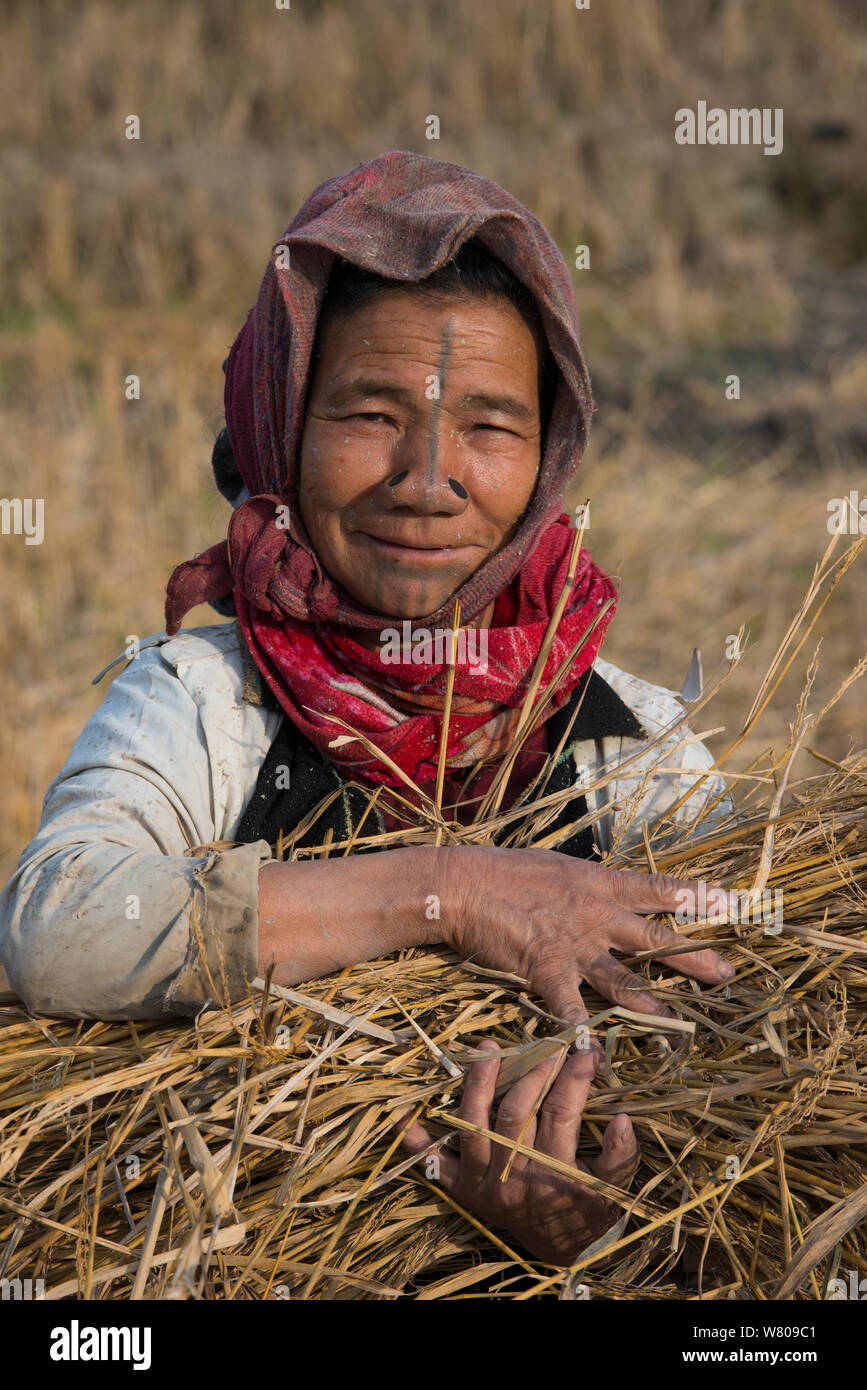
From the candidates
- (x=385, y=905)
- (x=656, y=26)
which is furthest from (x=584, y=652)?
(x=656, y=26)

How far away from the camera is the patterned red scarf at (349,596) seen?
199 cm

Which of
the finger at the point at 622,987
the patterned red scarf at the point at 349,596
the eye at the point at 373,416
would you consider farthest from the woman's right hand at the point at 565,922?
the eye at the point at 373,416

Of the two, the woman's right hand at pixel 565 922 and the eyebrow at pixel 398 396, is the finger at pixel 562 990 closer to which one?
the woman's right hand at pixel 565 922

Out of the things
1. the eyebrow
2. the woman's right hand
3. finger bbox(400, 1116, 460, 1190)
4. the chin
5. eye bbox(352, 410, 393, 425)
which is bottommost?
finger bbox(400, 1116, 460, 1190)

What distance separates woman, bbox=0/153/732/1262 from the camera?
1688 mm

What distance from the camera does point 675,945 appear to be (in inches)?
65.8

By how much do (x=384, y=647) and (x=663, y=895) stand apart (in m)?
0.64

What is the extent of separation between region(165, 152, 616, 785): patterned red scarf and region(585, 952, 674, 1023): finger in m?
0.50

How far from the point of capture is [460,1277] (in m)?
1.60

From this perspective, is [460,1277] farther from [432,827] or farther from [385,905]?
[432,827]

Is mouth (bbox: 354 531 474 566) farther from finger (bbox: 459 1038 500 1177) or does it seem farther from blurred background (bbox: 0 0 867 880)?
blurred background (bbox: 0 0 867 880)

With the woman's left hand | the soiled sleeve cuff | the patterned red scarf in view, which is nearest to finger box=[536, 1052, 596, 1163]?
the woman's left hand

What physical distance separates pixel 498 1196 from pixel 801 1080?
39 cm

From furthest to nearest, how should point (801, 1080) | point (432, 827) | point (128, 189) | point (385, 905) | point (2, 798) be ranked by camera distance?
point (128, 189)
point (2, 798)
point (432, 827)
point (385, 905)
point (801, 1080)
